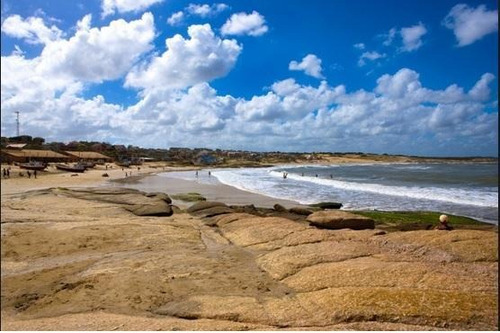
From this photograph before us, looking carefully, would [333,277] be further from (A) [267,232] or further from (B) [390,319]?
(A) [267,232]

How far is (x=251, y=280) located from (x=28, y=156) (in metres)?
77.4

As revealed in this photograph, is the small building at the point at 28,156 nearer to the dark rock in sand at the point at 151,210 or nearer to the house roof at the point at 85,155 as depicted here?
the house roof at the point at 85,155

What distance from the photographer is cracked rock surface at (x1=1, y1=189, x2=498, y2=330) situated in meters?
7.84

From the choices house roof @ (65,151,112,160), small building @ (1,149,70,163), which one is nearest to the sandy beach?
small building @ (1,149,70,163)

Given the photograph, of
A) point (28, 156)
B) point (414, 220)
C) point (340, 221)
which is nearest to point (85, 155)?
point (28, 156)

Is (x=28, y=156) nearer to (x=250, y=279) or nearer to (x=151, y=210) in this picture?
(x=151, y=210)

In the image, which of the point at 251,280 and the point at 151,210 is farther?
the point at 151,210

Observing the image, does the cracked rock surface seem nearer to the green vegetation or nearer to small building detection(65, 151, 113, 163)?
the green vegetation

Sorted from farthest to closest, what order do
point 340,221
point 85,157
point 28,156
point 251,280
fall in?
1. point 85,157
2. point 28,156
3. point 340,221
4. point 251,280

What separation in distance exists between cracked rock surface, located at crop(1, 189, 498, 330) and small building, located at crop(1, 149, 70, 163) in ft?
205

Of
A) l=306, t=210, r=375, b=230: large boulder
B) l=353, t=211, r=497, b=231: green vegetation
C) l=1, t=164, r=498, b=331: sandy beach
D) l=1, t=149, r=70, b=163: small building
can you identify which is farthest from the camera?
l=1, t=149, r=70, b=163: small building

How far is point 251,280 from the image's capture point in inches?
408

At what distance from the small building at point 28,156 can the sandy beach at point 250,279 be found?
61.9 metres

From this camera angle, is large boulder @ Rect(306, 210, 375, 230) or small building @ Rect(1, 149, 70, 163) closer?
large boulder @ Rect(306, 210, 375, 230)
